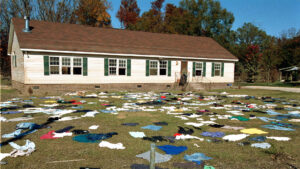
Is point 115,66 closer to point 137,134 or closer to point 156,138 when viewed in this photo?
point 137,134

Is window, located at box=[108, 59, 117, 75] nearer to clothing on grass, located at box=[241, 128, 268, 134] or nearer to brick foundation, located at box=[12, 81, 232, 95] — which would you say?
brick foundation, located at box=[12, 81, 232, 95]

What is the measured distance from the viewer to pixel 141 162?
4.30 metres

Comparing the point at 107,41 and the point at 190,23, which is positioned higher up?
the point at 190,23

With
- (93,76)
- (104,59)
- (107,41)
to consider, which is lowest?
(93,76)

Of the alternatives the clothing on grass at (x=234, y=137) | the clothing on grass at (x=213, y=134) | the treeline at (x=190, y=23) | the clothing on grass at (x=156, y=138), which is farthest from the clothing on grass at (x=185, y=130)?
the treeline at (x=190, y=23)

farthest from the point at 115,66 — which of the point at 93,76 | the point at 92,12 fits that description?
the point at 92,12

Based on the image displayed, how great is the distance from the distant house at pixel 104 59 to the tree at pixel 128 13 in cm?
2658

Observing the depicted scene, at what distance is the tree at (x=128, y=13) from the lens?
48281mm

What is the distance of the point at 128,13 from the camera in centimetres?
4847

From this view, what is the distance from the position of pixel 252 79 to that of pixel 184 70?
54.9ft

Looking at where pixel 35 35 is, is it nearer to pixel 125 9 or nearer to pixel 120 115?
pixel 120 115

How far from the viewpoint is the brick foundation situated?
1528 centimetres

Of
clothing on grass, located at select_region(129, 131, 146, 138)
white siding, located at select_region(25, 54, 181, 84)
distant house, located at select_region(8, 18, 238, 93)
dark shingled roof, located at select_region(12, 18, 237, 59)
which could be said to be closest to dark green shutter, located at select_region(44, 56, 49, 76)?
distant house, located at select_region(8, 18, 238, 93)

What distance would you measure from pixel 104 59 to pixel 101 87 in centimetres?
224
